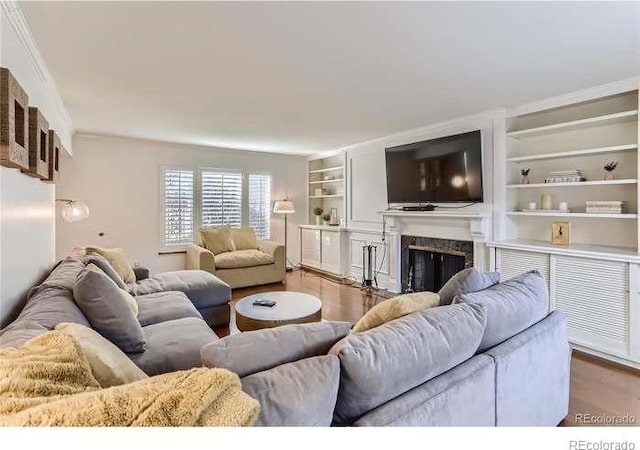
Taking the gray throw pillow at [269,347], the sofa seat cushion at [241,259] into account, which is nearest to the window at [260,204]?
the sofa seat cushion at [241,259]

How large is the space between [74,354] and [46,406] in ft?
0.92

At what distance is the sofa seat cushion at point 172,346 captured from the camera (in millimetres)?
1851

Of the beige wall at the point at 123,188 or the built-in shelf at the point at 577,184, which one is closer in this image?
the built-in shelf at the point at 577,184

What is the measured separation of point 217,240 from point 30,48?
11.6 feet

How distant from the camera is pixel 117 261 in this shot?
11.0 feet

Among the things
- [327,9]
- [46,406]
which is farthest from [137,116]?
[46,406]

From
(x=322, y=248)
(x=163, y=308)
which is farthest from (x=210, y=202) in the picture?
(x=163, y=308)

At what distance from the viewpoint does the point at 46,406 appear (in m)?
0.74

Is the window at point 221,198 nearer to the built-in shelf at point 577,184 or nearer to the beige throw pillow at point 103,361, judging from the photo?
the built-in shelf at point 577,184

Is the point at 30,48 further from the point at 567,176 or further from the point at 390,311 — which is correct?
the point at 567,176

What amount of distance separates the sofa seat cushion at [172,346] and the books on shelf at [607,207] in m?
3.35

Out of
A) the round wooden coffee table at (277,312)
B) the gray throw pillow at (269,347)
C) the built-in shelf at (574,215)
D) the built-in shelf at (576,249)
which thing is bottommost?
the round wooden coffee table at (277,312)

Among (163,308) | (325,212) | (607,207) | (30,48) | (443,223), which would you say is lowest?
(163,308)
